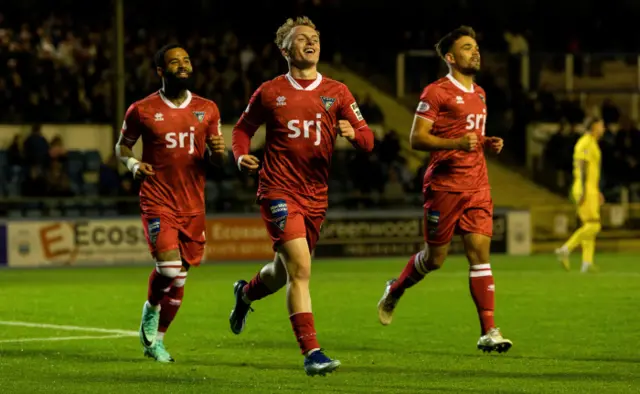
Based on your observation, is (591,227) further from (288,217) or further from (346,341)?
(288,217)

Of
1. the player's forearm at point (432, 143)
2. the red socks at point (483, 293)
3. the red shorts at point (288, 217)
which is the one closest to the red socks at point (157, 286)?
the red shorts at point (288, 217)

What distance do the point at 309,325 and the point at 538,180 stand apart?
23.9 m

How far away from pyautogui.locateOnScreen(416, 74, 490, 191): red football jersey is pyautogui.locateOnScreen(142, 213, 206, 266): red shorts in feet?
6.45

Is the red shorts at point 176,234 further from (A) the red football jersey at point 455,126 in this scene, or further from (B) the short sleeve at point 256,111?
(A) the red football jersey at point 455,126

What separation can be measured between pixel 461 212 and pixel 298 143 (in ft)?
6.49

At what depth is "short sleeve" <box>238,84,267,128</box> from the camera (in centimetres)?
1046

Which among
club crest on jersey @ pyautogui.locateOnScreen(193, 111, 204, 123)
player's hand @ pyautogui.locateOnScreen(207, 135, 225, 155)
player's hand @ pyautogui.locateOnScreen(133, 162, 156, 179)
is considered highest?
club crest on jersey @ pyautogui.locateOnScreen(193, 111, 204, 123)

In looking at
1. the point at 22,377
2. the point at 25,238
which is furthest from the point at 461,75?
the point at 25,238

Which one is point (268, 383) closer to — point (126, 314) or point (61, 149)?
point (126, 314)

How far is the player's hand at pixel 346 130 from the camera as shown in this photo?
9.94m

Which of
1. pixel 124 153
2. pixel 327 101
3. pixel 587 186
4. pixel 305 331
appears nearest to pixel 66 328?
pixel 124 153

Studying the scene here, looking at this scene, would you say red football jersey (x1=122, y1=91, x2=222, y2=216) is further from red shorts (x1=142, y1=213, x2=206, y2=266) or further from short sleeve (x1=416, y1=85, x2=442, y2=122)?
short sleeve (x1=416, y1=85, x2=442, y2=122)

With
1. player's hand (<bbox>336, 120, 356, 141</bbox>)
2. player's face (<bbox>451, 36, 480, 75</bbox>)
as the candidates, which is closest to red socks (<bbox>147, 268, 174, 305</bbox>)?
player's hand (<bbox>336, 120, 356, 141</bbox>)

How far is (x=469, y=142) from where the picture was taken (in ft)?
36.5
